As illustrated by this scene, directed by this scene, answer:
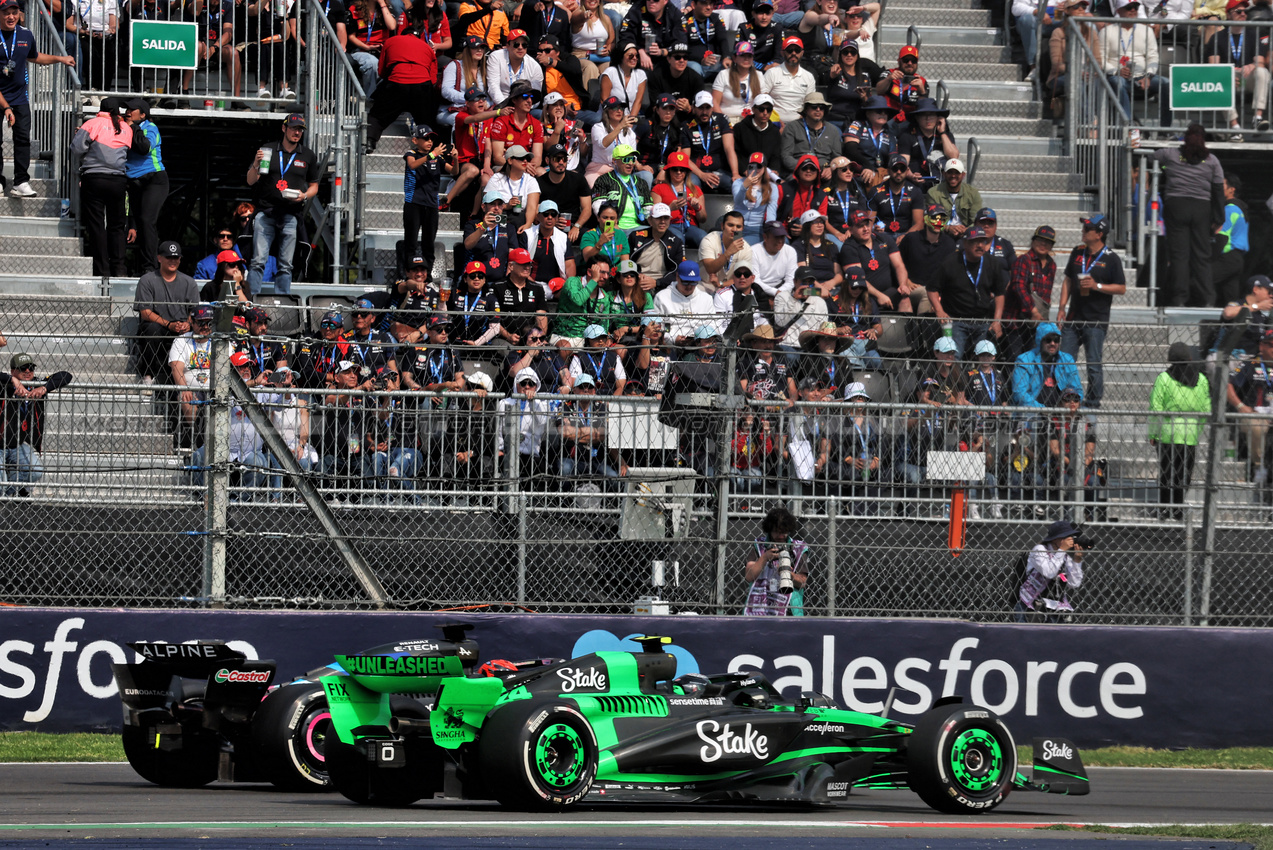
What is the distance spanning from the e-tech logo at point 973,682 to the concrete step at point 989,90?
35.1 feet

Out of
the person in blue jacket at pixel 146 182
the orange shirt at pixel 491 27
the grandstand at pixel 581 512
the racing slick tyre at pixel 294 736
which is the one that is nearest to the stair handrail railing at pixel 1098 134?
the orange shirt at pixel 491 27

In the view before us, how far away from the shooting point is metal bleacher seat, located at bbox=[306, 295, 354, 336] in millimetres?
12320

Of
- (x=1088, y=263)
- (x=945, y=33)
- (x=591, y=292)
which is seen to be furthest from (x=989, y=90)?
(x=591, y=292)

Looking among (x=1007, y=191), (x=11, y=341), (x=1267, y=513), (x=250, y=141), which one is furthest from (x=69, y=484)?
(x=1007, y=191)

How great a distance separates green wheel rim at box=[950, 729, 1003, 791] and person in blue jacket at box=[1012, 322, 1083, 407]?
10.3 ft

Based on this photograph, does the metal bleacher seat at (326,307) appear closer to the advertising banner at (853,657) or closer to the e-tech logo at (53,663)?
the advertising banner at (853,657)

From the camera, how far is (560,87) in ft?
61.3

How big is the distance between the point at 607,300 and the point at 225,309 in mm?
5044

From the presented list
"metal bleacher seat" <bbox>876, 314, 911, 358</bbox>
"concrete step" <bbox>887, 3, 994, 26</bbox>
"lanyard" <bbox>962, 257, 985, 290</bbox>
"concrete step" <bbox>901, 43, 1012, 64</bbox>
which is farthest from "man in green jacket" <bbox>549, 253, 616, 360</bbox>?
"concrete step" <bbox>887, 3, 994, 26</bbox>

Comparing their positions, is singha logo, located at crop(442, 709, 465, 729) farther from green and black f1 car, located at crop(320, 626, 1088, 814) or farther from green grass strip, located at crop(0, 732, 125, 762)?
green grass strip, located at crop(0, 732, 125, 762)

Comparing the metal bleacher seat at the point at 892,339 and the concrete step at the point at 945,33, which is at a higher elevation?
the concrete step at the point at 945,33

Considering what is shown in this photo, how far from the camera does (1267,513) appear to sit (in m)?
11.5

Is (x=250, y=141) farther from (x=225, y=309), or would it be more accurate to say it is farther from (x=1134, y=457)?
(x=1134, y=457)

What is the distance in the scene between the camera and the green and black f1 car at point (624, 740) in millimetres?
8070
